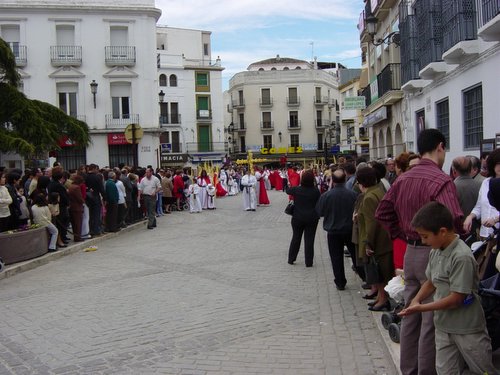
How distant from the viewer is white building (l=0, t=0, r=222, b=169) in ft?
113

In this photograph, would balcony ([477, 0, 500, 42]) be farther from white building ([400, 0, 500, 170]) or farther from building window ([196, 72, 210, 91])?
building window ([196, 72, 210, 91])

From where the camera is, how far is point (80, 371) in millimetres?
5293

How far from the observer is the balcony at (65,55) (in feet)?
Result: 114

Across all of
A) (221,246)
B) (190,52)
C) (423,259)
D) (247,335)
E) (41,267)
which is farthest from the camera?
(190,52)

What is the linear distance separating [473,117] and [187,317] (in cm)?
933

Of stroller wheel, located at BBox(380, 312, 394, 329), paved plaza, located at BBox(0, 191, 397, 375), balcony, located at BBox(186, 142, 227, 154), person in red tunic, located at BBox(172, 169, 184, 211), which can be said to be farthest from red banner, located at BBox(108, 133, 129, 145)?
stroller wheel, located at BBox(380, 312, 394, 329)

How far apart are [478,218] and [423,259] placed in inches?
93.5

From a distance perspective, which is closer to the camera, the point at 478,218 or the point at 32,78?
the point at 478,218

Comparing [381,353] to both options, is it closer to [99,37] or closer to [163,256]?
[163,256]

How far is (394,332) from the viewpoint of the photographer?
18.7 feet

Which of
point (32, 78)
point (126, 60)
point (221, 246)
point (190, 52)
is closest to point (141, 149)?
point (126, 60)

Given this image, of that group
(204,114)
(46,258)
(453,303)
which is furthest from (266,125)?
(453,303)

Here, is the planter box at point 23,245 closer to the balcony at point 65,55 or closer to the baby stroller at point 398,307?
the baby stroller at point 398,307

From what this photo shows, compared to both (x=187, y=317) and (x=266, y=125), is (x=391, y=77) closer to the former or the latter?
(x=187, y=317)
